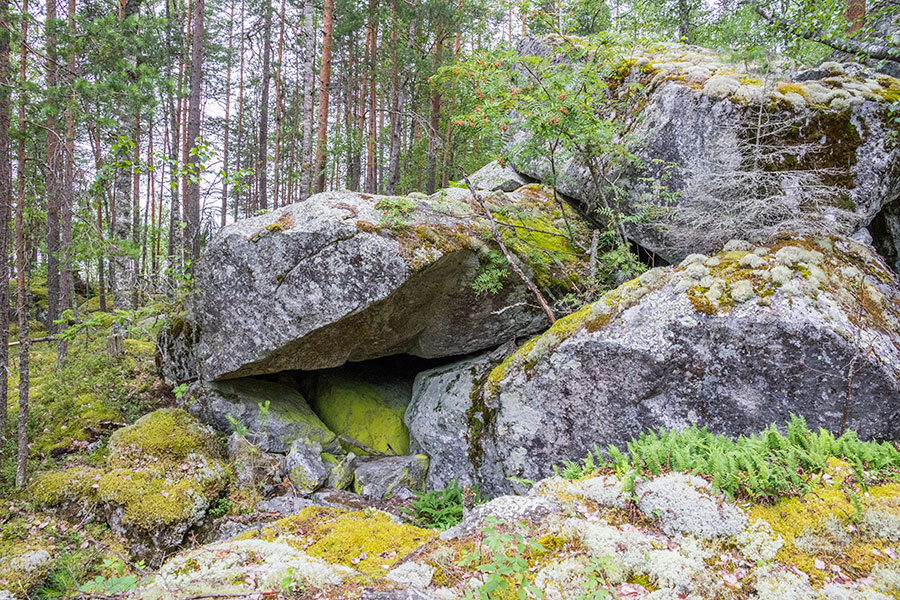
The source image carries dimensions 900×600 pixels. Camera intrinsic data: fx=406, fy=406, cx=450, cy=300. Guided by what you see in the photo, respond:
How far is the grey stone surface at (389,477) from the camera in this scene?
22.1 ft

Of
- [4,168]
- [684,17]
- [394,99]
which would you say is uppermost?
[684,17]

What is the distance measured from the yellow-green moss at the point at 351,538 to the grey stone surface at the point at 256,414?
11.1 ft

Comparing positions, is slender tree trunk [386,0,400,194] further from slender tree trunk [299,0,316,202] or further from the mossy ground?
the mossy ground

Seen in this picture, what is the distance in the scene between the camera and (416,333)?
24.8 ft

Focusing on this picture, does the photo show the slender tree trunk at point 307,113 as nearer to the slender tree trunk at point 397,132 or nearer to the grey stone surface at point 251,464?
the slender tree trunk at point 397,132

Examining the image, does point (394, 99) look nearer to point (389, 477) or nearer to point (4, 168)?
point (4, 168)

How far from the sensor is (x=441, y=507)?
20.6ft

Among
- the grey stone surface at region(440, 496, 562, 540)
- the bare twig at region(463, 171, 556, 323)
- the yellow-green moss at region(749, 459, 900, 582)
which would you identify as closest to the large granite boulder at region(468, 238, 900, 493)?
the bare twig at region(463, 171, 556, 323)

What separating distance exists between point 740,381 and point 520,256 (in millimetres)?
3759

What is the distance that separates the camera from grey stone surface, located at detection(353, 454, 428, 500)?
6738mm

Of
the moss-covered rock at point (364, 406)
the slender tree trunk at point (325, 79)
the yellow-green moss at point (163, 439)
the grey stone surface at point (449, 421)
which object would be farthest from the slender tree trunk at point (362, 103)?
the yellow-green moss at point (163, 439)

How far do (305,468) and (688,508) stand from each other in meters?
5.74

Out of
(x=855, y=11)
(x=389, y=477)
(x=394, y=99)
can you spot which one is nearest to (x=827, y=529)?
(x=389, y=477)

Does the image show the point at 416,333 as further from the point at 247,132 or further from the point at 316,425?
the point at 247,132
